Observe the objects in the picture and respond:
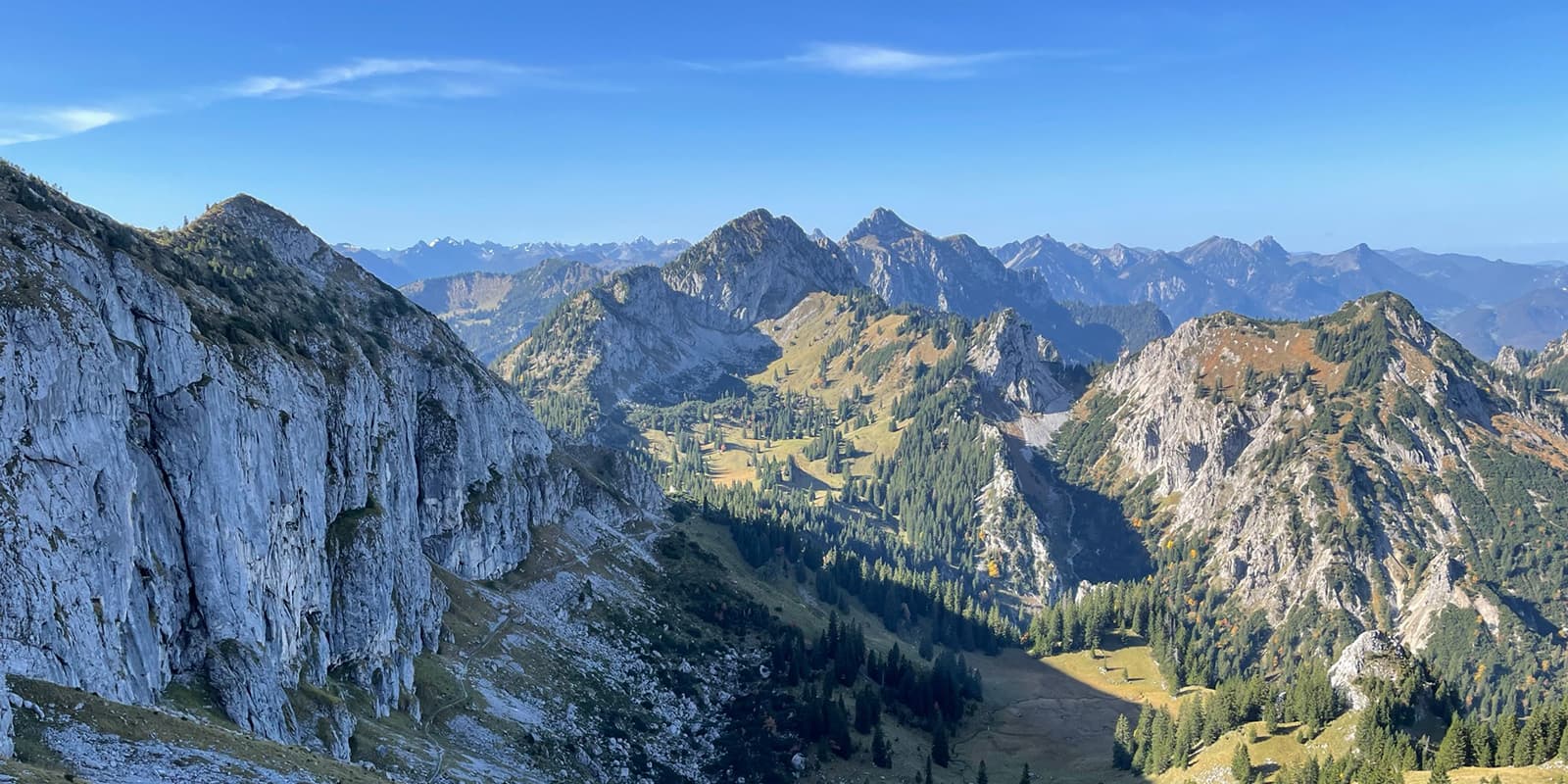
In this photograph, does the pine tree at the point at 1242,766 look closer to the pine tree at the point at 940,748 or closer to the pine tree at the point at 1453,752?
the pine tree at the point at 1453,752

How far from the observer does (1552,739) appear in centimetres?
8575

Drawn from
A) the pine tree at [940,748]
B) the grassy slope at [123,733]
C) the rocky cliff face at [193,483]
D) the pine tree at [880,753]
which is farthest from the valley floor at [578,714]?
the rocky cliff face at [193,483]

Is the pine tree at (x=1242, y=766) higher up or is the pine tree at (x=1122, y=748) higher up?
the pine tree at (x=1242, y=766)

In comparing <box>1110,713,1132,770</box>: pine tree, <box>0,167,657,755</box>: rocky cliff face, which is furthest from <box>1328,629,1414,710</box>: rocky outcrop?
<box>0,167,657,755</box>: rocky cliff face

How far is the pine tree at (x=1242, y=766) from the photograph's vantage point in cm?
10169

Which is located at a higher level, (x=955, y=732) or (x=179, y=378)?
(x=179, y=378)

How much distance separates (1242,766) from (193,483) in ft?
371

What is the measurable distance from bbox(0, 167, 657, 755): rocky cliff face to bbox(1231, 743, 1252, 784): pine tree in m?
96.0

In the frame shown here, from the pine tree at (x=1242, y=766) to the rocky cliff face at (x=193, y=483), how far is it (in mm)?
96043

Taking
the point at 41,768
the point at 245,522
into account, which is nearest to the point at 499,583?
the point at 245,522

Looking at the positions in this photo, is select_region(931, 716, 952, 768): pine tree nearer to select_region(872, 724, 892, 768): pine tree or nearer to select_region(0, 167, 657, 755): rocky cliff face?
select_region(872, 724, 892, 768): pine tree

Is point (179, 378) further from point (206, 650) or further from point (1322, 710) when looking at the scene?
point (1322, 710)

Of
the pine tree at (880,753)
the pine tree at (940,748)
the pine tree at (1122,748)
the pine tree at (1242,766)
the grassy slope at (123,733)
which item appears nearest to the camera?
the grassy slope at (123,733)

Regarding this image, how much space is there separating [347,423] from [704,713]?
2455 inches
